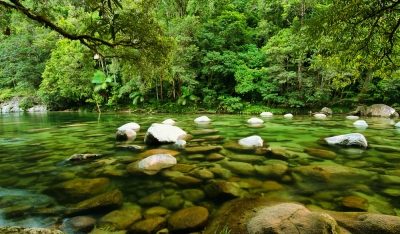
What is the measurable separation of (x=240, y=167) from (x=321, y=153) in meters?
2.52

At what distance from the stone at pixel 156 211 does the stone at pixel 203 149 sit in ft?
11.6

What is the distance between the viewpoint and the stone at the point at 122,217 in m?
3.83

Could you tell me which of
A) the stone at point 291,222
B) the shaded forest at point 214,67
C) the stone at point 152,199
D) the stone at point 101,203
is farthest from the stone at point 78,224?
the shaded forest at point 214,67

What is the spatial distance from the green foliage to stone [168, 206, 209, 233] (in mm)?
26086

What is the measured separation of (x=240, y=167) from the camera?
636 cm

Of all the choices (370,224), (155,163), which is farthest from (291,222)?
(155,163)

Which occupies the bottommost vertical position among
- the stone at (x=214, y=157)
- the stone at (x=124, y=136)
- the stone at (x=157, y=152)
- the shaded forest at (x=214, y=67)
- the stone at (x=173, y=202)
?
the stone at (x=173, y=202)

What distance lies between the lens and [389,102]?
2286cm

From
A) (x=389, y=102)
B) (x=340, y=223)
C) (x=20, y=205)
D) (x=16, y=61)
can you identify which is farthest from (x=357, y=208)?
(x=16, y=61)

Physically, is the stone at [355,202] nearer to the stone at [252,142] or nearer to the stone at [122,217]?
the stone at [122,217]

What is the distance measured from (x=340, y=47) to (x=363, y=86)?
1751 centimetres

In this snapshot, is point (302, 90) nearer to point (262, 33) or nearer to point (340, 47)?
point (262, 33)

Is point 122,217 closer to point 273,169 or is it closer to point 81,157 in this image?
point 273,169

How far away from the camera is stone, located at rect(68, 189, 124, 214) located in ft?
14.1
